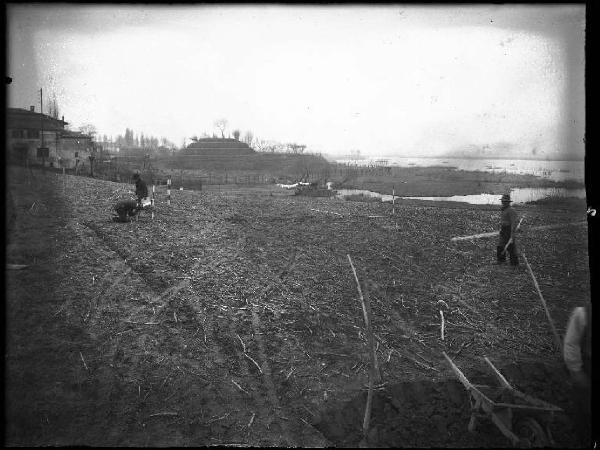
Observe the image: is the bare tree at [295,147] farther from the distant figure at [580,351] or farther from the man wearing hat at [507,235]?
the distant figure at [580,351]

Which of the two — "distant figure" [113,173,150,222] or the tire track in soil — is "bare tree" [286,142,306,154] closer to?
the tire track in soil

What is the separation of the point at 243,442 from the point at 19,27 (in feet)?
13.4

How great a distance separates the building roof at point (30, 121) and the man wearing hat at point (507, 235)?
4.64 m

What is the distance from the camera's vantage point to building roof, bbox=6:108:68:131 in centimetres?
328

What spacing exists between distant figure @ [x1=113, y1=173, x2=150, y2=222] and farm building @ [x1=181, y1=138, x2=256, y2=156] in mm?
614

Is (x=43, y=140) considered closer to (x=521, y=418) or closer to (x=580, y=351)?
(x=521, y=418)

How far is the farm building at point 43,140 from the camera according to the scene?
3.33 m

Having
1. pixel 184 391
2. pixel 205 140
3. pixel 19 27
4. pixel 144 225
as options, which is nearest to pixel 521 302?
pixel 184 391

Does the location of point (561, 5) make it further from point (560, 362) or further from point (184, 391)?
point (184, 391)

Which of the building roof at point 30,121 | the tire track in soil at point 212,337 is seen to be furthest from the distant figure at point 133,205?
the building roof at point 30,121

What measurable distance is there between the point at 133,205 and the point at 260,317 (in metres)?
1.99

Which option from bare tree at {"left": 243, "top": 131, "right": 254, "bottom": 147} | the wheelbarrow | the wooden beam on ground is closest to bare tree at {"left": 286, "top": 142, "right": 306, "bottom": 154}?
bare tree at {"left": 243, "top": 131, "right": 254, "bottom": 147}

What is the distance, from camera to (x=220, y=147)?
420 cm

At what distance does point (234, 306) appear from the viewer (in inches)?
149
